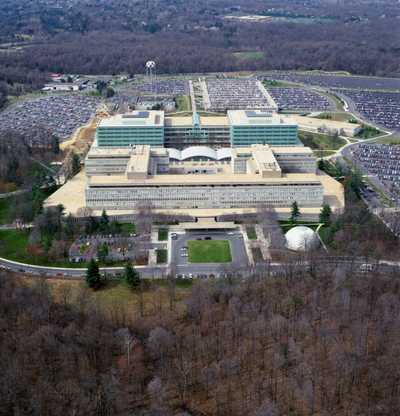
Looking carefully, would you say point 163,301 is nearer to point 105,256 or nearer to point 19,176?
point 105,256

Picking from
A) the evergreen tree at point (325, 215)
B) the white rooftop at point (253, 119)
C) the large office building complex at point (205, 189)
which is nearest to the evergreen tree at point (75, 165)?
the large office building complex at point (205, 189)

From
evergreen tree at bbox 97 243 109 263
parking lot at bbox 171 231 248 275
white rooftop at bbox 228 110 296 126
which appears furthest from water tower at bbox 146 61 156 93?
evergreen tree at bbox 97 243 109 263

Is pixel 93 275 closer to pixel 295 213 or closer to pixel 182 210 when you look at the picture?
pixel 182 210

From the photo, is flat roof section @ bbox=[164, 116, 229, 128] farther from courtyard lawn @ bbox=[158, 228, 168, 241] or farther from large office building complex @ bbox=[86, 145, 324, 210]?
courtyard lawn @ bbox=[158, 228, 168, 241]

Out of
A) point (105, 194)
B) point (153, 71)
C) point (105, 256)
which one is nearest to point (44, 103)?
point (153, 71)

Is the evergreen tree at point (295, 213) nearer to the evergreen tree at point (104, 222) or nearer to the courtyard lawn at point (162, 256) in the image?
the courtyard lawn at point (162, 256)

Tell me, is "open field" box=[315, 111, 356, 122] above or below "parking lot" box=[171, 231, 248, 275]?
above
